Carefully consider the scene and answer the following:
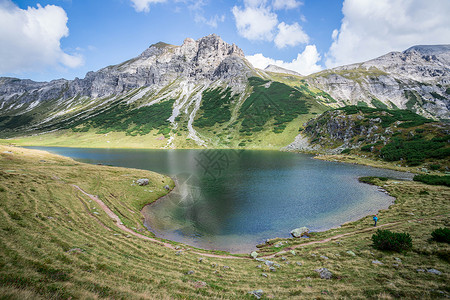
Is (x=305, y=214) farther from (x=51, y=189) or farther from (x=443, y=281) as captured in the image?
(x=51, y=189)

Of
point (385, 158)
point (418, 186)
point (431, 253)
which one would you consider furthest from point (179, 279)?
point (385, 158)

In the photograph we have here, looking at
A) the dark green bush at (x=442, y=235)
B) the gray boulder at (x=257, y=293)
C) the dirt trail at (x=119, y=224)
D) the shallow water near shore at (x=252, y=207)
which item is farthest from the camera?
the shallow water near shore at (x=252, y=207)

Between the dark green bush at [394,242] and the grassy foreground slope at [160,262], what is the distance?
2.14 ft

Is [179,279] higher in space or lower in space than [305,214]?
higher

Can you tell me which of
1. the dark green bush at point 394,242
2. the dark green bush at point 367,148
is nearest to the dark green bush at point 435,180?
the dark green bush at point 394,242

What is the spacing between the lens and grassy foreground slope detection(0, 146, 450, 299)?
10.9 m

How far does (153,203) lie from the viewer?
38.7 metres

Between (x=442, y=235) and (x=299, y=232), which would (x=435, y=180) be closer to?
(x=442, y=235)

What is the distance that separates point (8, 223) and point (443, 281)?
32977 millimetres

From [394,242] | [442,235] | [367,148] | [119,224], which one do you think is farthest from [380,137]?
[119,224]

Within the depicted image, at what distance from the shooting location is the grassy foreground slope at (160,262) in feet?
35.8

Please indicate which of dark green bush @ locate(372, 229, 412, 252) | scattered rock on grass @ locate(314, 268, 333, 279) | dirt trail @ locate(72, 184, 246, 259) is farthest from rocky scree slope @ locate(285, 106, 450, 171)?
dirt trail @ locate(72, 184, 246, 259)

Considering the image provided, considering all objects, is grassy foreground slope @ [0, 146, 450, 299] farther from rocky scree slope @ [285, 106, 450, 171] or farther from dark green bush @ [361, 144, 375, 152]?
dark green bush @ [361, 144, 375, 152]

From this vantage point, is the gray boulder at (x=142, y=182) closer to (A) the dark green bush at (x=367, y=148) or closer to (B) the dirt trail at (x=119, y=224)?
(B) the dirt trail at (x=119, y=224)
